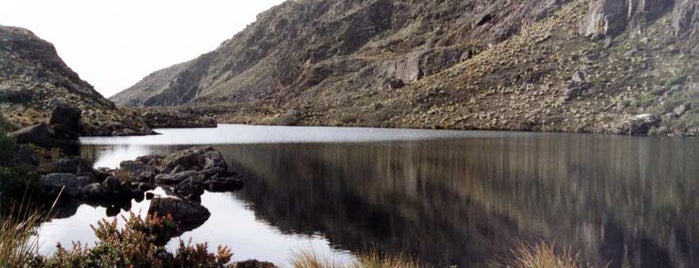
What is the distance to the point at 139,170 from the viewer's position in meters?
40.8

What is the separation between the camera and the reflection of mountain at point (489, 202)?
65.9 feet

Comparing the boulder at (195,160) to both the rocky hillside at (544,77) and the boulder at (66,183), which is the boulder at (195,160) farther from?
the rocky hillside at (544,77)

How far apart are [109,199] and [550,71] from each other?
94121 mm

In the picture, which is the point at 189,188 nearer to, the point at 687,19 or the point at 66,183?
the point at 66,183

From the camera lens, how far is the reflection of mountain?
20094 millimetres

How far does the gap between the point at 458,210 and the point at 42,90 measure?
93.0 m

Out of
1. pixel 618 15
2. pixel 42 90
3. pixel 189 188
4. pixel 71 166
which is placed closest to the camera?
pixel 189 188

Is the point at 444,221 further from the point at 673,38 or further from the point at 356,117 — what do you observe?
the point at 356,117

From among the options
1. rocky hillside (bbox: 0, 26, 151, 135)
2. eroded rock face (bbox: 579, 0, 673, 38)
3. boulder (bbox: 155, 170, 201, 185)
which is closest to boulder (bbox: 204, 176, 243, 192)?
boulder (bbox: 155, 170, 201, 185)

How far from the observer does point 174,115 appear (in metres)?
150

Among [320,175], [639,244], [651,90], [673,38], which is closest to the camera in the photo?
[639,244]

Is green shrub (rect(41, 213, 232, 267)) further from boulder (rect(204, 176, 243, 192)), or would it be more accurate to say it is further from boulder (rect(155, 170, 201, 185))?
boulder (rect(155, 170, 201, 185))

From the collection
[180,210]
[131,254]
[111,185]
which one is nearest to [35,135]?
[111,185]

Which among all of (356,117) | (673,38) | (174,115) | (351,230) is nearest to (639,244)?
(351,230)
